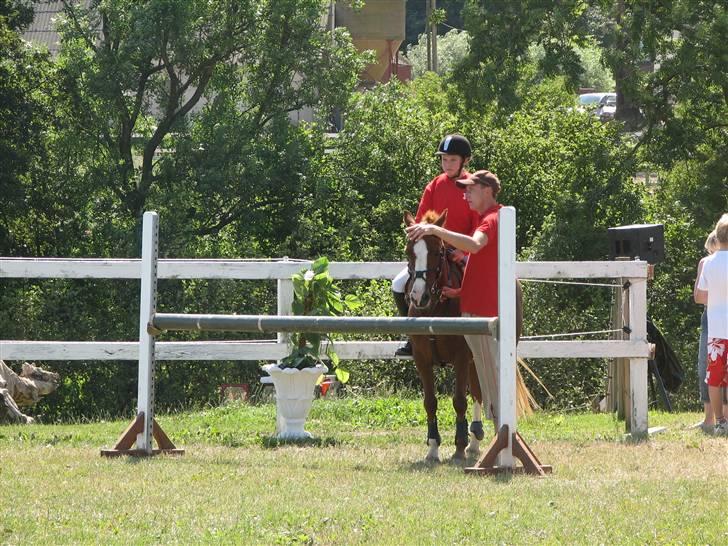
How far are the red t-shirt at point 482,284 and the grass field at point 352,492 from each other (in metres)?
1.15

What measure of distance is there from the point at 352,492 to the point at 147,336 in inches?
99.0

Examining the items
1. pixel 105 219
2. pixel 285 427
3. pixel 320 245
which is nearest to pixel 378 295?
pixel 320 245

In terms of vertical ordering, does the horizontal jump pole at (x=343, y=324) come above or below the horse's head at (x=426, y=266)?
below

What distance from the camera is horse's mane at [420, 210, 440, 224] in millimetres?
9102

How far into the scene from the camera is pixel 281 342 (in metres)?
11.0

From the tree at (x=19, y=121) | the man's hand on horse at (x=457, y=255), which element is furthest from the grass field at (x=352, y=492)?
the tree at (x=19, y=121)

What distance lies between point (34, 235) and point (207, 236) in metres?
2.98

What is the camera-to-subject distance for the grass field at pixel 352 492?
20.9ft

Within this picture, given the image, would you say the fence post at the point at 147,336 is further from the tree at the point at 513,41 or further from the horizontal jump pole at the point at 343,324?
the tree at the point at 513,41

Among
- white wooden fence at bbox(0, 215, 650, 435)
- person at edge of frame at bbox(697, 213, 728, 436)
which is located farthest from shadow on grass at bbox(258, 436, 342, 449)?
person at edge of frame at bbox(697, 213, 728, 436)

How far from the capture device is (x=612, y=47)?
20.8 metres

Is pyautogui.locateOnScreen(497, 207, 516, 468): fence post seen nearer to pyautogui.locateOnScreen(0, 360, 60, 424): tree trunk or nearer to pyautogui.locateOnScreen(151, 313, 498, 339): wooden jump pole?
pyautogui.locateOnScreen(151, 313, 498, 339): wooden jump pole

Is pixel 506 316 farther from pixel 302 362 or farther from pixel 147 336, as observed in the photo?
pixel 147 336

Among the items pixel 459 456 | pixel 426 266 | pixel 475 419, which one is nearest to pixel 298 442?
pixel 475 419
